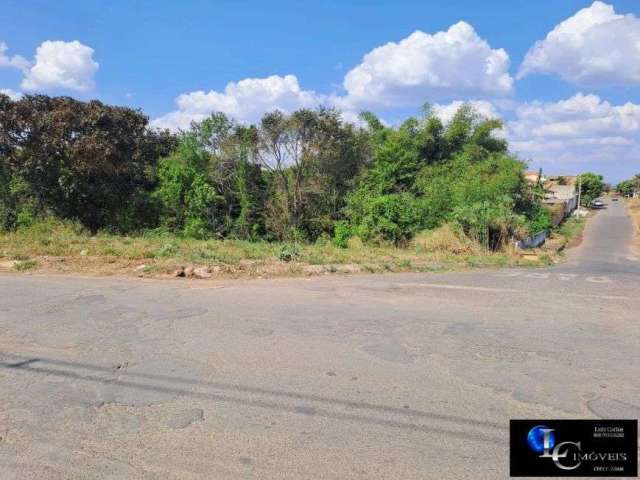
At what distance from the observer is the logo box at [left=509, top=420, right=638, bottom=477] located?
288cm

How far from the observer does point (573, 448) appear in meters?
3.06

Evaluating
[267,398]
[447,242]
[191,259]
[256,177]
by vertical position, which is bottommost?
[267,398]

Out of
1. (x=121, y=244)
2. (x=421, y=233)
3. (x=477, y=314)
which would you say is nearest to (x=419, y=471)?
(x=477, y=314)

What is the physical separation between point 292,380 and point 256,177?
65.5 feet

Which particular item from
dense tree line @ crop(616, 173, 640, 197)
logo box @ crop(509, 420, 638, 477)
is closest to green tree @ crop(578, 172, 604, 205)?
dense tree line @ crop(616, 173, 640, 197)

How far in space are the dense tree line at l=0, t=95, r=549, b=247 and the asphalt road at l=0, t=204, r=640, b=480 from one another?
455 inches

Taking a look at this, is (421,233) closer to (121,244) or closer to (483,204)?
(483,204)

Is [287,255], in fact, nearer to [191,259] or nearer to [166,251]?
[191,259]

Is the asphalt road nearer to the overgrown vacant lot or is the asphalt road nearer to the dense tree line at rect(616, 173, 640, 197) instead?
the overgrown vacant lot

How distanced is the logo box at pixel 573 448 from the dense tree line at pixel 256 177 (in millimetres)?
13853

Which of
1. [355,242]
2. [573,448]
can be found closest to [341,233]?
[355,242]

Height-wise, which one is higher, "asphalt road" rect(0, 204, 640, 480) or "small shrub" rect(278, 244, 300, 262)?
"small shrub" rect(278, 244, 300, 262)

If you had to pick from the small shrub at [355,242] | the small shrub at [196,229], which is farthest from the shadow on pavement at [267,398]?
the small shrub at [196,229]

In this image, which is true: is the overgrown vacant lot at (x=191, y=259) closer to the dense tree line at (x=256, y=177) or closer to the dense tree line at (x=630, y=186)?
the dense tree line at (x=256, y=177)
